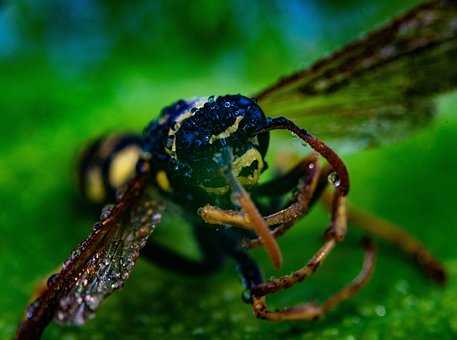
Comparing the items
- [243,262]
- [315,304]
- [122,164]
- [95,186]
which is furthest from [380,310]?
[95,186]

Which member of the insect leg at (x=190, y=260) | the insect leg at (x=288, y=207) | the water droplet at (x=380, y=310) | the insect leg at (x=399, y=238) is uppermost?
the insect leg at (x=288, y=207)

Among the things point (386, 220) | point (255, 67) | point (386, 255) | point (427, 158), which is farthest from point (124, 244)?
point (255, 67)

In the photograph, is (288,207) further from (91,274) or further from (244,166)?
(91,274)

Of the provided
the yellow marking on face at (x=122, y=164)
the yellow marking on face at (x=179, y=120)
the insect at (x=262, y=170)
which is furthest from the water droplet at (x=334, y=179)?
the yellow marking on face at (x=122, y=164)

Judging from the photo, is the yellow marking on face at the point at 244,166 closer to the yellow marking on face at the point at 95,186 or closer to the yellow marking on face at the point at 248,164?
the yellow marking on face at the point at 248,164

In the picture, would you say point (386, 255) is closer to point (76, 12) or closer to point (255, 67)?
point (255, 67)

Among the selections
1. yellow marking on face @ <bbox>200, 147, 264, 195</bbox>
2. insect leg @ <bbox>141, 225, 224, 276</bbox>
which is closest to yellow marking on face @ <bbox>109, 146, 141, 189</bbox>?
insect leg @ <bbox>141, 225, 224, 276</bbox>
